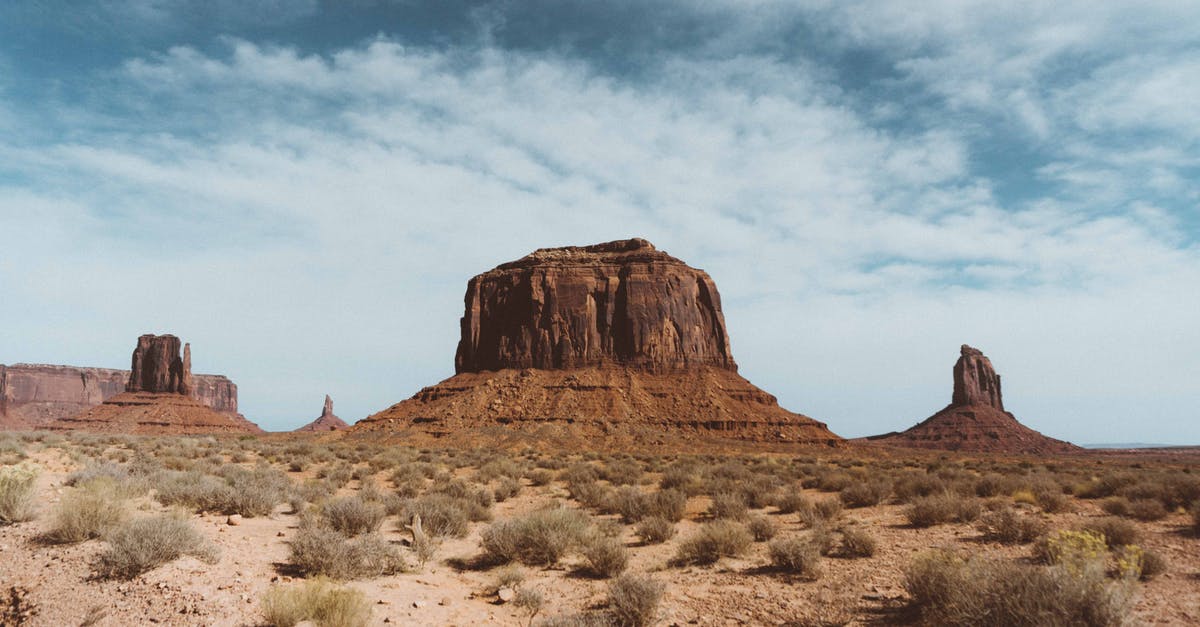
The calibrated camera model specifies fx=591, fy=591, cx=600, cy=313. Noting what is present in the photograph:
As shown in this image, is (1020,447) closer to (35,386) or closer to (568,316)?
(568,316)

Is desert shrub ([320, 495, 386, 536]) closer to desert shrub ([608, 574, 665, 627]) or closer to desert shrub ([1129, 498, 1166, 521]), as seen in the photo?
desert shrub ([608, 574, 665, 627])

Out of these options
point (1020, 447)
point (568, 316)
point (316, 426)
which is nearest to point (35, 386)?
point (316, 426)

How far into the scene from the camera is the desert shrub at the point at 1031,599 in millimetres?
4781

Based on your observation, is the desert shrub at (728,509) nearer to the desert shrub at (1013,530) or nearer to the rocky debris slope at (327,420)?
the desert shrub at (1013,530)

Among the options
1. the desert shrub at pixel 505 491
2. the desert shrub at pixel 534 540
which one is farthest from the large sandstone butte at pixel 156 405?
the desert shrub at pixel 534 540

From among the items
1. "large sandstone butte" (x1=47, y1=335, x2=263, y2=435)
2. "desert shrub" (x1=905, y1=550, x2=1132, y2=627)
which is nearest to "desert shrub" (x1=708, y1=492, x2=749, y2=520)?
"desert shrub" (x1=905, y1=550, x2=1132, y2=627)

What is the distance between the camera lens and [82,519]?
8359 mm

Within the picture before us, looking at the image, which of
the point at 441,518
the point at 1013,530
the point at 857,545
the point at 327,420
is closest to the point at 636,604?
the point at 857,545

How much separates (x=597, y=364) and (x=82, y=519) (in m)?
59.6

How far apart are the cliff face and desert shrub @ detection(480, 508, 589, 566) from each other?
56.6 meters

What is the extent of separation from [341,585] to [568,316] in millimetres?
62142

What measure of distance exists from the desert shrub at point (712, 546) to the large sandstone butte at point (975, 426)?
97.0 meters

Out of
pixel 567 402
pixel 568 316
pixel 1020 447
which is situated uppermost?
pixel 568 316

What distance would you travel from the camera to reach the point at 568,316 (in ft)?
228
